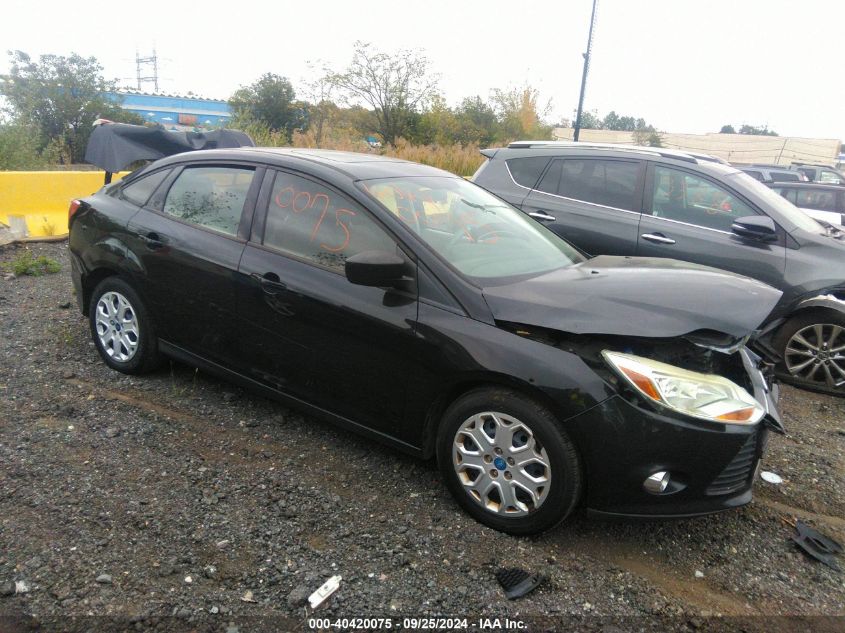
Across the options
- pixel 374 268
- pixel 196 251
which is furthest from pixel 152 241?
pixel 374 268

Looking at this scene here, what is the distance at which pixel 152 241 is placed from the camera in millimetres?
4102

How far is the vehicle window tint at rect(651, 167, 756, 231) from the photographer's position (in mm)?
5395

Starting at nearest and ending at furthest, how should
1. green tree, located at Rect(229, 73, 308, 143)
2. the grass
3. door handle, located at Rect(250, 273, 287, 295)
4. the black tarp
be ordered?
door handle, located at Rect(250, 273, 287, 295) < the grass < the black tarp < green tree, located at Rect(229, 73, 308, 143)

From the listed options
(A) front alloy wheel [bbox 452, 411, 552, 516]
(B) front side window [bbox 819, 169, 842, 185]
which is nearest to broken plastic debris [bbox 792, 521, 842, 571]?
(A) front alloy wheel [bbox 452, 411, 552, 516]

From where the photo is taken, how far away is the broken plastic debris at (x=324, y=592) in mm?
2504

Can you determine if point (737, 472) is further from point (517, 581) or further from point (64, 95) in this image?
point (64, 95)

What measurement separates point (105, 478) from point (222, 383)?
1337 millimetres

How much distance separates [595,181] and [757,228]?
1.48 m

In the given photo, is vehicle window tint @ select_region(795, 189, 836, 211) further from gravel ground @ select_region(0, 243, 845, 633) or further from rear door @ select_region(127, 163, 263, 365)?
rear door @ select_region(127, 163, 263, 365)

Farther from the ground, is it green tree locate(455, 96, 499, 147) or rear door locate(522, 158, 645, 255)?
green tree locate(455, 96, 499, 147)

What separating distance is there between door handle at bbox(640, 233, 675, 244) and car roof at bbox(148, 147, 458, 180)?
2152 mm

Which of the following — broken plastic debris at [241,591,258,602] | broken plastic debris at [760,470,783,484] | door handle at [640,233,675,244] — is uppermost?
door handle at [640,233,675,244]

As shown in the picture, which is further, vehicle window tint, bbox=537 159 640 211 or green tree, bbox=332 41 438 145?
green tree, bbox=332 41 438 145

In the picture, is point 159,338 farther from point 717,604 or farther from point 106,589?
point 717,604
